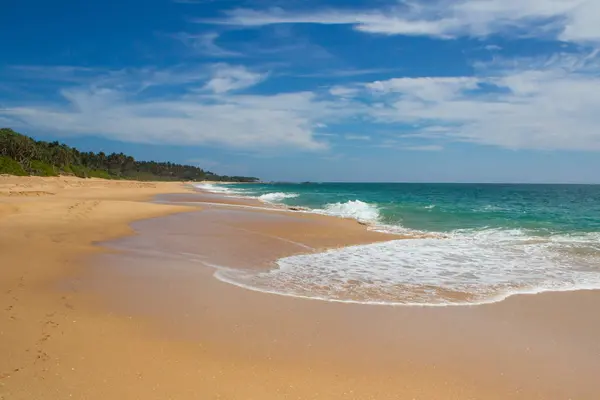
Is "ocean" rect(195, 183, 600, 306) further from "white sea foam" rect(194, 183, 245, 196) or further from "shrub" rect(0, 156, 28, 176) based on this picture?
"shrub" rect(0, 156, 28, 176)

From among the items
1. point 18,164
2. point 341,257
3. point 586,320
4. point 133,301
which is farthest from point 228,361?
point 18,164

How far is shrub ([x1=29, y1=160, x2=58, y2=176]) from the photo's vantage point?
64250 millimetres

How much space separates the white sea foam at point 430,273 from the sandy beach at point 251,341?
58 cm

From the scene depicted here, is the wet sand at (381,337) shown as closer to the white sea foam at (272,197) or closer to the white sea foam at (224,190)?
the white sea foam at (272,197)

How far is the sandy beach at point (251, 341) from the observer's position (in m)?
4.09

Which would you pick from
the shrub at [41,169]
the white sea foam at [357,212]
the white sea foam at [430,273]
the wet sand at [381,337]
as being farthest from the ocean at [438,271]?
the shrub at [41,169]

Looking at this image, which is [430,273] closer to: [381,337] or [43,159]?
[381,337]

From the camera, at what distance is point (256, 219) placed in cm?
2073

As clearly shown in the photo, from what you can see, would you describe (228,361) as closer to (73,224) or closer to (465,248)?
(465,248)

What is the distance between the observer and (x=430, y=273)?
9641 millimetres

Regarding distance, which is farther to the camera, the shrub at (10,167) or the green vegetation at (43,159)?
the green vegetation at (43,159)

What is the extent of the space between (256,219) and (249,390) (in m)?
16.8

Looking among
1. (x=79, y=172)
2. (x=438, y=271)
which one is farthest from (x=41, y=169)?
(x=438, y=271)

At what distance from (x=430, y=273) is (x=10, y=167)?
65.4 metres
